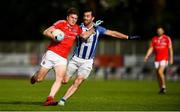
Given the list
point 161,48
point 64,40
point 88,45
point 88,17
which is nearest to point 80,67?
point 88,45

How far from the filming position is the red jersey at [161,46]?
27.1m

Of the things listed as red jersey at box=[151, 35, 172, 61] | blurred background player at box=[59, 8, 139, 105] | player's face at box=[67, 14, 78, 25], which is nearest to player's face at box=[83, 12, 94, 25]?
blurred background player at box=[59, 8, 139, 105]

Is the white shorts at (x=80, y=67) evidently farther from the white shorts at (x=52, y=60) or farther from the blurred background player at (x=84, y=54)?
the white shorts at (x=52, y=60)

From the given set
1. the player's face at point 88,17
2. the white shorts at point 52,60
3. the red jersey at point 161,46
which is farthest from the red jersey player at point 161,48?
the white shorts at point 52,60

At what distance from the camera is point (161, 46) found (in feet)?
89.8

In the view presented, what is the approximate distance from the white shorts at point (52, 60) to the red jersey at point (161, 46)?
9.85m

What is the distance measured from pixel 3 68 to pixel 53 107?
30.8 meters

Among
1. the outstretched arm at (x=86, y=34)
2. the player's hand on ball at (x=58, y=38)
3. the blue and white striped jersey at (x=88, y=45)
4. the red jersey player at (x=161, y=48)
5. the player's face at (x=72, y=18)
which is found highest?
the player's face at (x=72, y=18)

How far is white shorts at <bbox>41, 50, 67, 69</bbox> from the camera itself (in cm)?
1777

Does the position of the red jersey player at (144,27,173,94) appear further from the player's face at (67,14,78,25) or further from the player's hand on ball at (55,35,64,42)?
the player's hand on ball at (55,35,64,42)

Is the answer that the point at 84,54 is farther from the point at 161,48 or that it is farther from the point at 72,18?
the point at 161,48

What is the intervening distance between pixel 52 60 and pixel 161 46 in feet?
33.7

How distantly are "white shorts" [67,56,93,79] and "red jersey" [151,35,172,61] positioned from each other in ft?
29.8

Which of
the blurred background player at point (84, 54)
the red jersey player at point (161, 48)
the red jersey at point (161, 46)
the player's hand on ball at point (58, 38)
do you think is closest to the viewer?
the player's hand on ball at point (58, 38)
